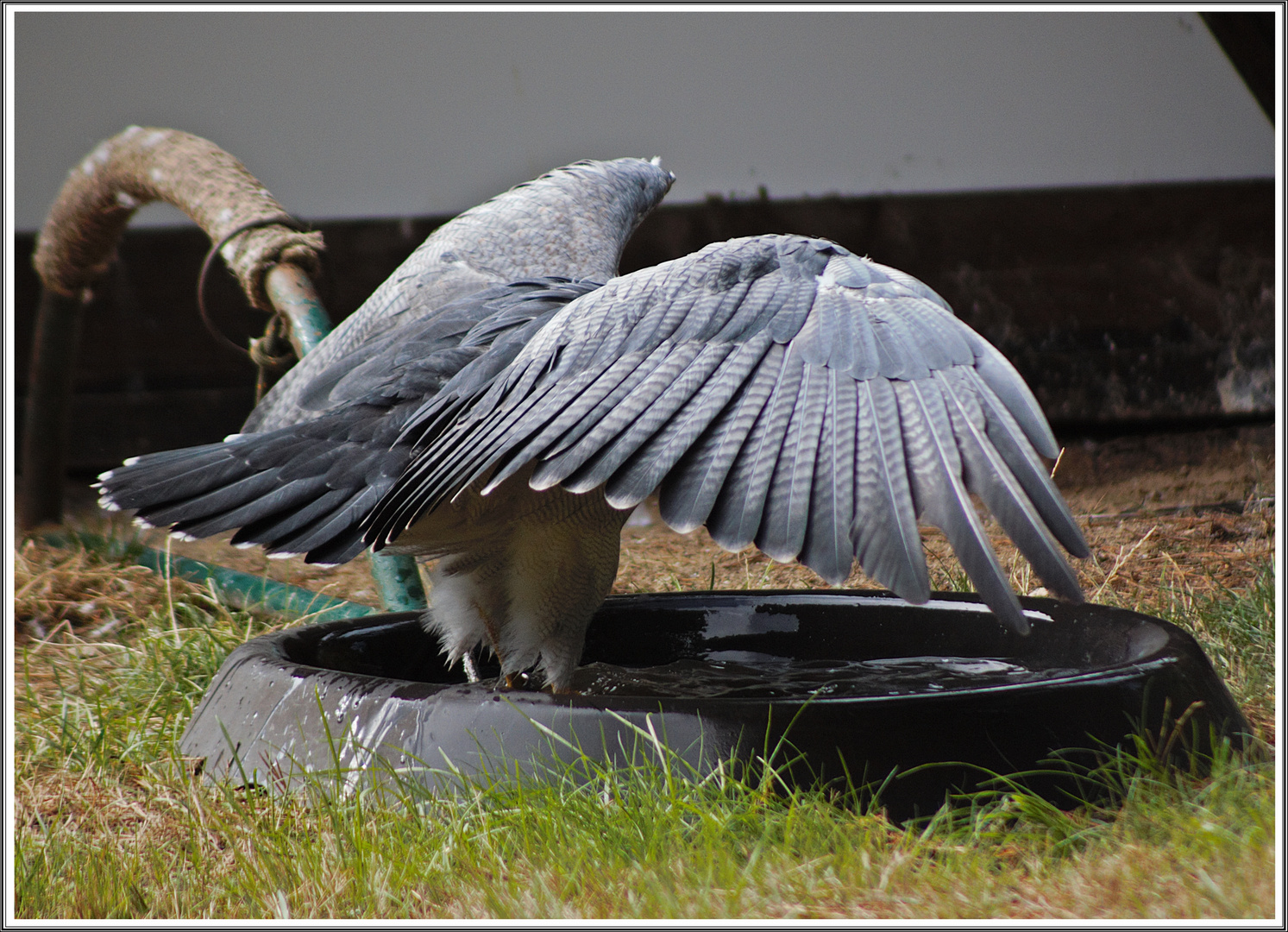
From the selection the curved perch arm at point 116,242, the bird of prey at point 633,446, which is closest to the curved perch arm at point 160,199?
the curved perch arm at point 116,242

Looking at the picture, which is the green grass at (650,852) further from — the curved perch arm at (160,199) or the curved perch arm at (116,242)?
the curved perch arm at (160,199)

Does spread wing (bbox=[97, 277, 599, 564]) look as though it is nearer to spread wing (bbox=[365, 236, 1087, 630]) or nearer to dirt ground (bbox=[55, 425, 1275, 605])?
spread wing (bbox=[365, 236, 1087, 630])

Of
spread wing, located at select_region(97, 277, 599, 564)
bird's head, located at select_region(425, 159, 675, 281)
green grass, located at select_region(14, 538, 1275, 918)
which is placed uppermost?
bird's head, located at select_region(425, 159, 675, 281)

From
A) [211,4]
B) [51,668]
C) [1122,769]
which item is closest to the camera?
[1122,769]

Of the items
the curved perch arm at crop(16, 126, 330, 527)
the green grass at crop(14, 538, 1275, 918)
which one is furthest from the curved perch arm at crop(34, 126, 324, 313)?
the green grass at crop(14, 538, 1275, 918)

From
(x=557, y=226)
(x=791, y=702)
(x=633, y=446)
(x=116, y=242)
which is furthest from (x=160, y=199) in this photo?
(x=791, y=702)

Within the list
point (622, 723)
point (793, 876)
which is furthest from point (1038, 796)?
point (622, 723)

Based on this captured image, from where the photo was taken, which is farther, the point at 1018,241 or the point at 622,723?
the point at 1018,241

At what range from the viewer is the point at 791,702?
1.43 metres

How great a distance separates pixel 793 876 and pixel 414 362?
112 centimetres

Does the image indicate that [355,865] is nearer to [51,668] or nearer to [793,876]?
[793,876]

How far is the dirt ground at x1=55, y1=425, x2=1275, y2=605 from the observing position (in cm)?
267

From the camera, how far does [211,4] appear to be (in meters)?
2.36

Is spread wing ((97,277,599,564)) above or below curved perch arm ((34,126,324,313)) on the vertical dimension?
below
